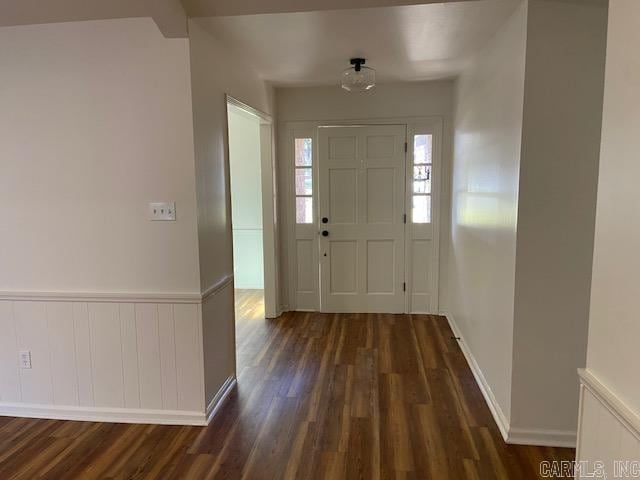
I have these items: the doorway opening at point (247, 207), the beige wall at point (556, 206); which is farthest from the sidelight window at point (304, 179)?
the beige wall at point (556, 206)

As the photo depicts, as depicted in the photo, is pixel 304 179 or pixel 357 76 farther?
pixel 304 179

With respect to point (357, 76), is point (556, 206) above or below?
below

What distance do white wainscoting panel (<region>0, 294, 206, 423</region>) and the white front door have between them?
223 cm

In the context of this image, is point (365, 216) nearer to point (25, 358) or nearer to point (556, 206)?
point (556, 206)

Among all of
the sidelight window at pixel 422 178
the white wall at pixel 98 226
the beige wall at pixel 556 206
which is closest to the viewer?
the beige wall at pixel 556 206

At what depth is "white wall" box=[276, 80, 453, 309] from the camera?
163 inches

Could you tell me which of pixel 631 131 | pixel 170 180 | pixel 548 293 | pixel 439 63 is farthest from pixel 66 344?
pixel 439 63

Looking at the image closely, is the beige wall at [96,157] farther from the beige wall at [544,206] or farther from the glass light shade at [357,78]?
the beige wall at [544,206]

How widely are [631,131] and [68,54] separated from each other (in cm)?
266

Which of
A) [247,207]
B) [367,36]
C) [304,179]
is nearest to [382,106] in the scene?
[304,179]

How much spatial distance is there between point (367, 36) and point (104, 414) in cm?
282

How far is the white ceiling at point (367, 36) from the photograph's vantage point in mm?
2283

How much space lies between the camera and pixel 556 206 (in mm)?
2096

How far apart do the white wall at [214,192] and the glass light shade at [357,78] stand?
31.7 inches
